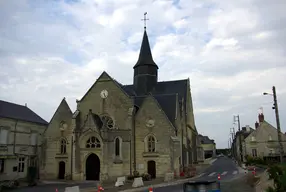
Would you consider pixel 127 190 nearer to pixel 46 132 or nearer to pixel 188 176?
pixel 188 176

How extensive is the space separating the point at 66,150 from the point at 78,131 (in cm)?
320

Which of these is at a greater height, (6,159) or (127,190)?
(6,159)

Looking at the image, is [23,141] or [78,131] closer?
[78,131]

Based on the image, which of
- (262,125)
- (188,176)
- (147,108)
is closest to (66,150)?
(147,108)

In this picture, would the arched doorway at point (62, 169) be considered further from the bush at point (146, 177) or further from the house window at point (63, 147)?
the bush at point (146, 177)

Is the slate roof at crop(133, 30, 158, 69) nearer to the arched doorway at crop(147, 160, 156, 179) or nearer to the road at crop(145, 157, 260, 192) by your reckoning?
the arched doorway at crop(147, 160, 156, 179)

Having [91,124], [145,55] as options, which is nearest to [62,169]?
[91,124]

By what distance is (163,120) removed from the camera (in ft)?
90.8

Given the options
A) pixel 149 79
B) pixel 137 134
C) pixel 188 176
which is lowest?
pixel 188 176

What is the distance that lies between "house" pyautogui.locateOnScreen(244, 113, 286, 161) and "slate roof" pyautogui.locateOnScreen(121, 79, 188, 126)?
20.4m

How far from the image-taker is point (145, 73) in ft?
118

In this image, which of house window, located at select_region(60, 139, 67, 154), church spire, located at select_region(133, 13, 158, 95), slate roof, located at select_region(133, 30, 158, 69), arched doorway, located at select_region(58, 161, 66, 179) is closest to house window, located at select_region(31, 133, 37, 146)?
house window, located at select_region(60, 139, 67, 154)

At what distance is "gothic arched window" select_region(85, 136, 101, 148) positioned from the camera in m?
27.8

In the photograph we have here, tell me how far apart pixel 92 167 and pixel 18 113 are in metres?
10.3
